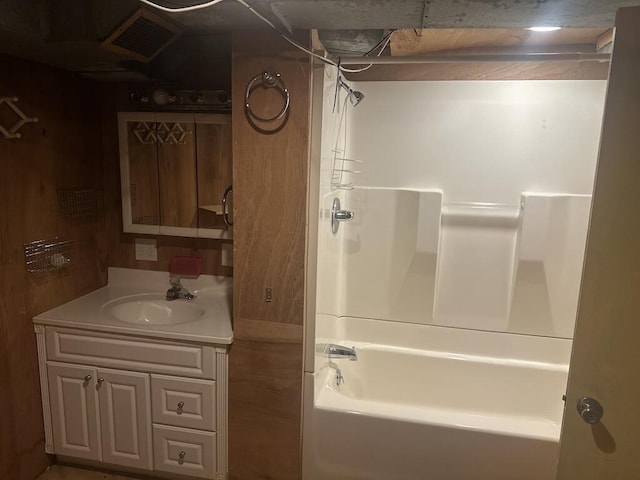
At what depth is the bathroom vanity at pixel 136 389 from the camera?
2.04 metres

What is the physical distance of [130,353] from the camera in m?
2.07

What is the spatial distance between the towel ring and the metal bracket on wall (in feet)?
3.24

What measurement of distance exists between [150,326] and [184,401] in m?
0.38

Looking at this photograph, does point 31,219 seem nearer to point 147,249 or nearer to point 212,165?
point 147,249

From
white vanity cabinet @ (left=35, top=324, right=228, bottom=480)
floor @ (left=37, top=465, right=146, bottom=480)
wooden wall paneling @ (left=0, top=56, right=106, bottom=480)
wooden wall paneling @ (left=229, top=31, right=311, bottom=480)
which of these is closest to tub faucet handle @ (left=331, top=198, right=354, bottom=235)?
wooden wall paneling @ (left=229, top=31, right=311, bottom=480)

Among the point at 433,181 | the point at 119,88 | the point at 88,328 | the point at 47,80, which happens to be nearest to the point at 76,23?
the point at 47,80

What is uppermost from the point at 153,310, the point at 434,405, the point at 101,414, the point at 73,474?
the point at 153,310

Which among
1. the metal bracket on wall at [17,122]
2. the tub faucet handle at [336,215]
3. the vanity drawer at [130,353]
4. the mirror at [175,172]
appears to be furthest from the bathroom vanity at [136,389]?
the metal bracket on wall at [17,122]

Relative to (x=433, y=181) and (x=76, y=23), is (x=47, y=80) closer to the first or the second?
(x=76, y=23)

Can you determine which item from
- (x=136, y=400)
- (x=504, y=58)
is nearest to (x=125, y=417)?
(x=136, y=400)

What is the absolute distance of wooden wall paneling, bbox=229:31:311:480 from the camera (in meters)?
1.80

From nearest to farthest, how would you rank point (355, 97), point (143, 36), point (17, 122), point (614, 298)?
point (614, 298) → point (143, 36) → point (17, 122) → point (355, 97)

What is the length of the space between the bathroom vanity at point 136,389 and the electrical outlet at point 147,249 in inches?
15.4

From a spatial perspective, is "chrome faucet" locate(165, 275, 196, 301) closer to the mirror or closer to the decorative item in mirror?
the mirror
